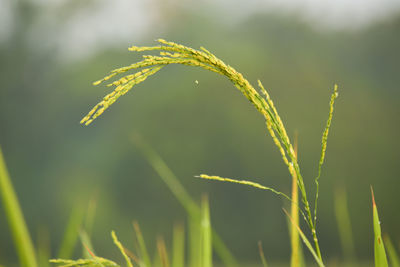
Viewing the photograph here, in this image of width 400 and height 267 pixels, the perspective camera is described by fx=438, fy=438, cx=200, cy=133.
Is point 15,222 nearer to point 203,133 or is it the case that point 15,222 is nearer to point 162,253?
point 162,253

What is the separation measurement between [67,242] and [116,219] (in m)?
14.1

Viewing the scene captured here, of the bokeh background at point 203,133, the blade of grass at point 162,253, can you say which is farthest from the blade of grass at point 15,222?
the bokeh background at point 203,133

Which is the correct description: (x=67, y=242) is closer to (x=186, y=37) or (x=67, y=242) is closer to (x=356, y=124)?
(x=356, y=124)

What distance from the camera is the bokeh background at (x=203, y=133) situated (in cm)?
1510

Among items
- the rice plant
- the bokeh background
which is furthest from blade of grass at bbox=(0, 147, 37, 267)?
the bokeh background

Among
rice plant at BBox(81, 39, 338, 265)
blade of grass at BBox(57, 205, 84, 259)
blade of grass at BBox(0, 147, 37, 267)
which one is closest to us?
blade of grass at BBox(0, 147, 37, 267)

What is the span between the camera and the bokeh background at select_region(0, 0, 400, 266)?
15.1m

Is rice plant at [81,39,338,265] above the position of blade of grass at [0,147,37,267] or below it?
above

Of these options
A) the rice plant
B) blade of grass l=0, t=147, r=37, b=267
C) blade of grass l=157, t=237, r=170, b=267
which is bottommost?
blade of grass l=157, t=237, r=170, b=267

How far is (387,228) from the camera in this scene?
14.1 metres

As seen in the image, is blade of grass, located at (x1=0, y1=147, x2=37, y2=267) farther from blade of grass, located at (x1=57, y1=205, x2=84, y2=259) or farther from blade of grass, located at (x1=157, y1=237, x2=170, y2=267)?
blade of grass, located at (x1=57, y1=205, x2=84, y2=259)

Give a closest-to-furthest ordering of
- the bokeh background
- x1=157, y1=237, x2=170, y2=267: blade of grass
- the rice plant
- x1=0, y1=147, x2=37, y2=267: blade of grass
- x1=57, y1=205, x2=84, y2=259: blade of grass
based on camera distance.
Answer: x1=0, y1=147, x2=37, y2=267: blade of grass → the rice plant → x1=157, y1=237, x2=170, y2=267: blade of grass → x1=57, y1=205, x2=84, y2=259: blade of grass → the bokeh background

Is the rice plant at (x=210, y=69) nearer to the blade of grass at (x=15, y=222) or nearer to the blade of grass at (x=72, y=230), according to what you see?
the blade of grass at (x=15, y=222)

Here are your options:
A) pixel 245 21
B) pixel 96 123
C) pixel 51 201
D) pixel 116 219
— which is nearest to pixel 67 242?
pixel 116 219
